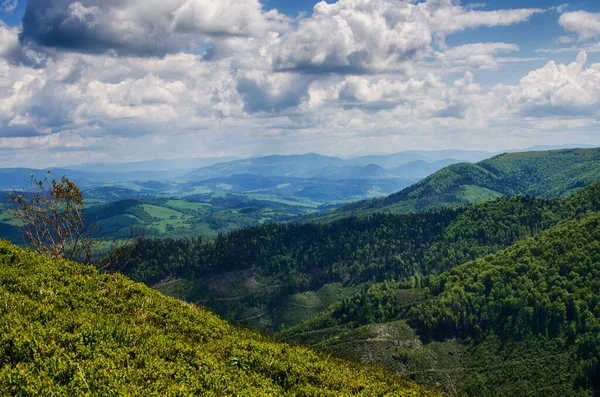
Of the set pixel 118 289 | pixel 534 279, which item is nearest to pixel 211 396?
pixel 118 289

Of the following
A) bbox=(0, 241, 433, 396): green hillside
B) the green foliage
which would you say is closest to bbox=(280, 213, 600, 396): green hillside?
the green foliage

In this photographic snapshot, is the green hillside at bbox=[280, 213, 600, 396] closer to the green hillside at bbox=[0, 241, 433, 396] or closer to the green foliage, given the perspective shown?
the green foliage

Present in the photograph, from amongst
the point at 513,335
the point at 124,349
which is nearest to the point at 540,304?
the point at 513,335

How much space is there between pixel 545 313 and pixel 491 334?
2471cm

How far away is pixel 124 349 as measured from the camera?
19.3 metres

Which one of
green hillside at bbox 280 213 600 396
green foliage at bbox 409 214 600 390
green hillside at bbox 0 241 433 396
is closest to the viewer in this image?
green hillside at bbox 0 241 433 396

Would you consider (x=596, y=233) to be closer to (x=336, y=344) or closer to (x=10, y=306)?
(x=336, y=344)

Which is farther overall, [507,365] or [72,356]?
[507,365]

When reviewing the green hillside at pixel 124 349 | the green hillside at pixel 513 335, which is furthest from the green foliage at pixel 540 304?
the green hillside at pixel 124 349

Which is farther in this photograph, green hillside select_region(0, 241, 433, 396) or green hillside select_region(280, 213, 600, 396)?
green hillside select_region(280, 213, 600, 396)

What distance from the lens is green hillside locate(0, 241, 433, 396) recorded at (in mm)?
16219

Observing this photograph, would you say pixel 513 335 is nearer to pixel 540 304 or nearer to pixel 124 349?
pixel 540 304

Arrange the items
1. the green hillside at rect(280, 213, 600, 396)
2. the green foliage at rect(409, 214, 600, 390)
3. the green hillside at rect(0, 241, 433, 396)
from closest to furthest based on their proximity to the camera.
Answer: the green hillside at rect(0, 241, 433, 396) → the green hillside at rect(280, 213, 600, 396) → the green foliage at rect(409, 214, 600, 390)

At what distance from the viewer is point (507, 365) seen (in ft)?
510
